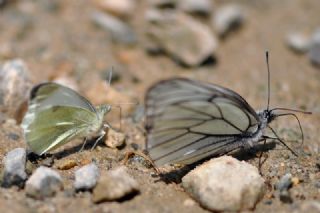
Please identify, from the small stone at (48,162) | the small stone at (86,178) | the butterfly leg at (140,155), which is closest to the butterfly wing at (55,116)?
the small stone at (48,162)

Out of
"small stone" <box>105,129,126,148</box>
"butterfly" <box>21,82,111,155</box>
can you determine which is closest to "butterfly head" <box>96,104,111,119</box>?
"butterfly" <box>21,82,111,155</box>

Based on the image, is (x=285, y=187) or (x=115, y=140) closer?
(x=285, y=187)

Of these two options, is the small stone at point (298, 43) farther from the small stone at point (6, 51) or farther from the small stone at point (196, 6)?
the small stone at point (6, 51)

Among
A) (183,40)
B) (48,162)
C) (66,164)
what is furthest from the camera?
(183,40)

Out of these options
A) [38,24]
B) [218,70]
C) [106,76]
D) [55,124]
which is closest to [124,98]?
[106,76]

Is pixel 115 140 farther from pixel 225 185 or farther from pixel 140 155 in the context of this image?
pixel 225 185

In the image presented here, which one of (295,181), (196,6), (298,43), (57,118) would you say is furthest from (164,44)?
(295,181)

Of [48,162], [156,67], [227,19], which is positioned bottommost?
[48,162]
